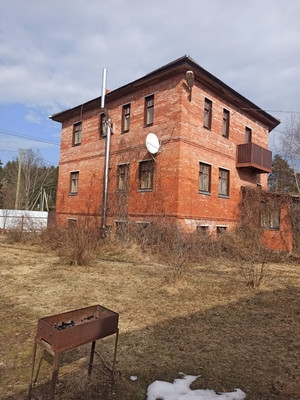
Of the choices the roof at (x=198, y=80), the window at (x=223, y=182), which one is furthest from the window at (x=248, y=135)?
the window at (x=223, y=182)

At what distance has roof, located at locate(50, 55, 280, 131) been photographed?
44.2 feet

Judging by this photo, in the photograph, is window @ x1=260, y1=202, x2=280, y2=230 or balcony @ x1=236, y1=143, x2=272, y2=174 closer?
window @ x1=260, y1=202, x2=280, y2=230

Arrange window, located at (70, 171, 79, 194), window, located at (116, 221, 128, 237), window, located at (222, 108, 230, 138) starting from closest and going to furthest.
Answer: window, located at (116, 221, 128, 237) < window, located at (222, 108, 230, 138) < window, located at (70, 171, 79, 194)

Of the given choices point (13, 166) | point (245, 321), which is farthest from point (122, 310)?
point (13, 166)

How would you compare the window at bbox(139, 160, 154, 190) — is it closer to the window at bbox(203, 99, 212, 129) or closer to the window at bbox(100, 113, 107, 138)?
the window at bbox(203, 99, 212, 129)

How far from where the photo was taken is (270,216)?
635 inches

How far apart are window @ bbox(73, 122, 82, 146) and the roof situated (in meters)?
0.79

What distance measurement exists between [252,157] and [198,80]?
531 centimetres

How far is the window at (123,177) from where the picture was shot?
52.5ft

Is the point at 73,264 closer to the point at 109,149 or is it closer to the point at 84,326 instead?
the point at 84,326

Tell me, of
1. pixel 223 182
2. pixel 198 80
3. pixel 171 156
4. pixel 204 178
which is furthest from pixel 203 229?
pixel 198 80

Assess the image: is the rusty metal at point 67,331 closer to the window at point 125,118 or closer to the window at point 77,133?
the window at point 125,118

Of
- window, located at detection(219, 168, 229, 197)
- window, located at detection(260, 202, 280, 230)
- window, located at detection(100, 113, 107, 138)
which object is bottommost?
window, located at detection(260, 202, 280, 230)

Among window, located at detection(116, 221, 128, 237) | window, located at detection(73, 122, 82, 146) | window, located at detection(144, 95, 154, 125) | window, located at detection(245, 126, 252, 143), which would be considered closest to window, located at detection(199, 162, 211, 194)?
window, located at detection(144, 95, 154, 125)
